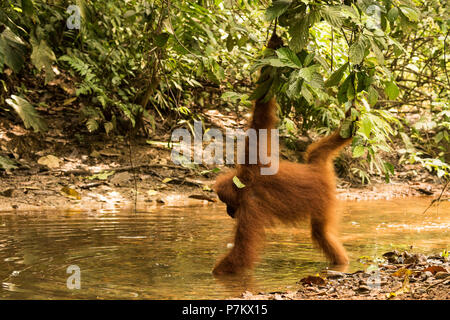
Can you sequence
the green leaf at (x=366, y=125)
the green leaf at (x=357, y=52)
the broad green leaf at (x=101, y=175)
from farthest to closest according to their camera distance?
the broad green leaf at (x=101, y=175)
the green leaf at (x=366, y=125)
the green leaf at (x=357, y=52)

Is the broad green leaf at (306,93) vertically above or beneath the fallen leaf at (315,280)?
above

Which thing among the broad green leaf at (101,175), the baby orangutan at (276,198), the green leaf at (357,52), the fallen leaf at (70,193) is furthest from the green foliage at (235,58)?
the fallen leaf at (70,193)

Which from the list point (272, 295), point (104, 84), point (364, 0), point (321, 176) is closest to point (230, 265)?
point (272, 295)

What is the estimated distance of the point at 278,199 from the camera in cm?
378

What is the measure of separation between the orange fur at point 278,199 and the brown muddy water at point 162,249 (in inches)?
5.8

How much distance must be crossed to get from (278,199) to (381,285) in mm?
1104

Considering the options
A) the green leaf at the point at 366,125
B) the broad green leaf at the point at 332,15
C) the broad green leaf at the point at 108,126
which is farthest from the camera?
the broad green leaf at the point at 108,126

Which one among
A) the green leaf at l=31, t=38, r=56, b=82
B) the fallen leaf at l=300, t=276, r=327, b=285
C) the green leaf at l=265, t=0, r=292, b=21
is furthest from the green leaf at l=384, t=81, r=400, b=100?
the green leaf at l=31, t=38, r=56, b=82

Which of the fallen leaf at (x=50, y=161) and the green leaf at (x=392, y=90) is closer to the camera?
the green leaf at (x=392, y=90)

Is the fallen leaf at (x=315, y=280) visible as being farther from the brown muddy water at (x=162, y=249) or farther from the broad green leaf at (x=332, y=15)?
the broad green leaf at (x=332, y=15)

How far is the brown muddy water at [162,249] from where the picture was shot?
3.11 meters

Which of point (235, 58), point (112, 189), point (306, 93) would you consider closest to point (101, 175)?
point (112, 189)

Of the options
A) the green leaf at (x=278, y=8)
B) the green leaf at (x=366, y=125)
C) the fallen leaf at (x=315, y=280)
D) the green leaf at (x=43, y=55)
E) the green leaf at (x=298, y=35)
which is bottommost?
the fallen leaf at (x=315, y=280)
